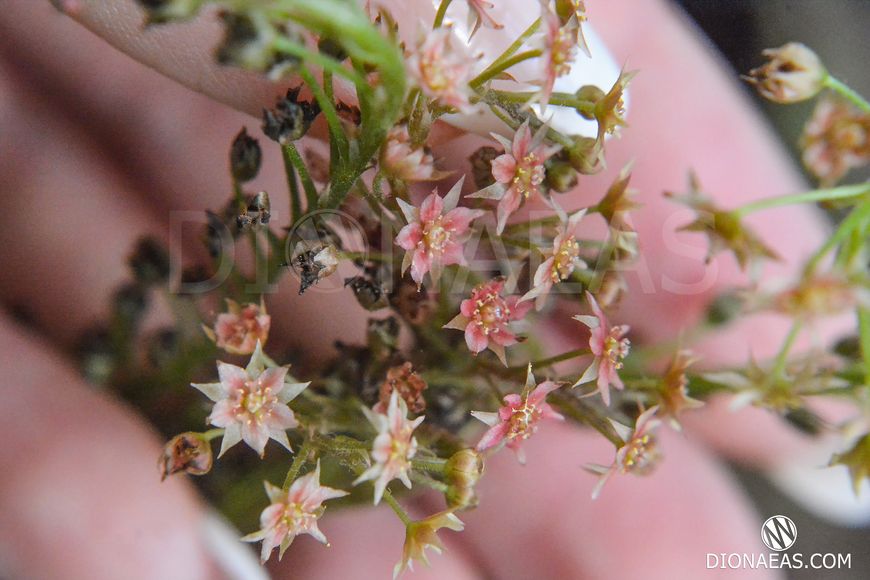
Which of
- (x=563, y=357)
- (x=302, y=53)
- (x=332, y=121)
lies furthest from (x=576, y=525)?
(x=302, y=53)

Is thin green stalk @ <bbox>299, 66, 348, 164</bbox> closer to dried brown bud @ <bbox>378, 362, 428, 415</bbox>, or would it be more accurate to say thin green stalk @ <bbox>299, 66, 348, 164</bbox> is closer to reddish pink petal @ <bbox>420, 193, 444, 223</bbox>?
reddish pink petal @ <bbox>420, 193, 444, 223</bbox>

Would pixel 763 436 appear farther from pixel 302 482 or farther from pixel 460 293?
pixel 302 482

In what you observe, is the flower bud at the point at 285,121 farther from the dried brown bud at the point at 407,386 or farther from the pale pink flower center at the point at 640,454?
the pale pink flower center at the point at 640,454

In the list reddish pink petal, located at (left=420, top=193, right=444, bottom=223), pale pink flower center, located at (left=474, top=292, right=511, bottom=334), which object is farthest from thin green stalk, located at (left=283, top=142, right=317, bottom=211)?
pale pink flower center, located at (left=474, top=292, right=511, bottom=334)

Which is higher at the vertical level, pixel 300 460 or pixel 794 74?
pixel 794 74

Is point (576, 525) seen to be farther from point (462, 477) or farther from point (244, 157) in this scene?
point (244, 157)

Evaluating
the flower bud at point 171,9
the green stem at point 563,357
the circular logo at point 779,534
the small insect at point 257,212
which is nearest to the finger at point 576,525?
the circular logo at point 779,534

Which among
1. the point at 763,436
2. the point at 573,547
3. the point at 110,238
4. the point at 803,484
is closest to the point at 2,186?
the point at 110,238
